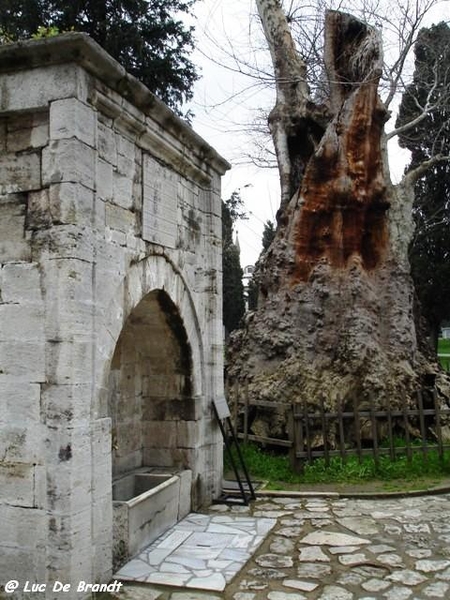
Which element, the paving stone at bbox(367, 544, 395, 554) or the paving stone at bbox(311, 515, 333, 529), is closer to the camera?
the paving stone at bbox(367, 544, 395, 554)

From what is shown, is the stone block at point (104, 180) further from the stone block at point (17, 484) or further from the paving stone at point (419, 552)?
the paving stone at point (419, 552)

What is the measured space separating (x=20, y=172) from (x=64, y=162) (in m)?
0.37

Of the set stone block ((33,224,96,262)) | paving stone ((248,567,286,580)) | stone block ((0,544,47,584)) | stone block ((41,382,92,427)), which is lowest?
paving stone ((248,567,286,580))

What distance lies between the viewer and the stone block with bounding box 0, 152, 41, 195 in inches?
152

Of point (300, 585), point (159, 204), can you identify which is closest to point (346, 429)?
point (300, 585)

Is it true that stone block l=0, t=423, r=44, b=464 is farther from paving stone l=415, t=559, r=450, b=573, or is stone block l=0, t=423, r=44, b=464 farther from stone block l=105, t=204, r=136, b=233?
paving stone l=415, t=559, r=450, b=573

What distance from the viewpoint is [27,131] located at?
3.95 m

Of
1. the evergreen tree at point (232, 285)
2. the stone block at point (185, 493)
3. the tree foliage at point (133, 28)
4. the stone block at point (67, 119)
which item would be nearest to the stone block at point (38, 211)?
the stone block at point (67, 119)

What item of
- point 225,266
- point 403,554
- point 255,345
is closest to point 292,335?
point 255,345

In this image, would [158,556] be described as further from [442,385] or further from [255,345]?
[442,385]

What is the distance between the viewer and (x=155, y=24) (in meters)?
12.8

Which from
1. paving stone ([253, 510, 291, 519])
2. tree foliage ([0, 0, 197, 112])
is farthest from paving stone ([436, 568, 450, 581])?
tree foliage ([0, 0, 197, 112])

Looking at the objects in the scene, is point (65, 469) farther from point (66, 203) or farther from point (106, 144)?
point (106, 144)

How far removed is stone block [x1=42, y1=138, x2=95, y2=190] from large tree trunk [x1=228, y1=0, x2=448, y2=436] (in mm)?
5109
